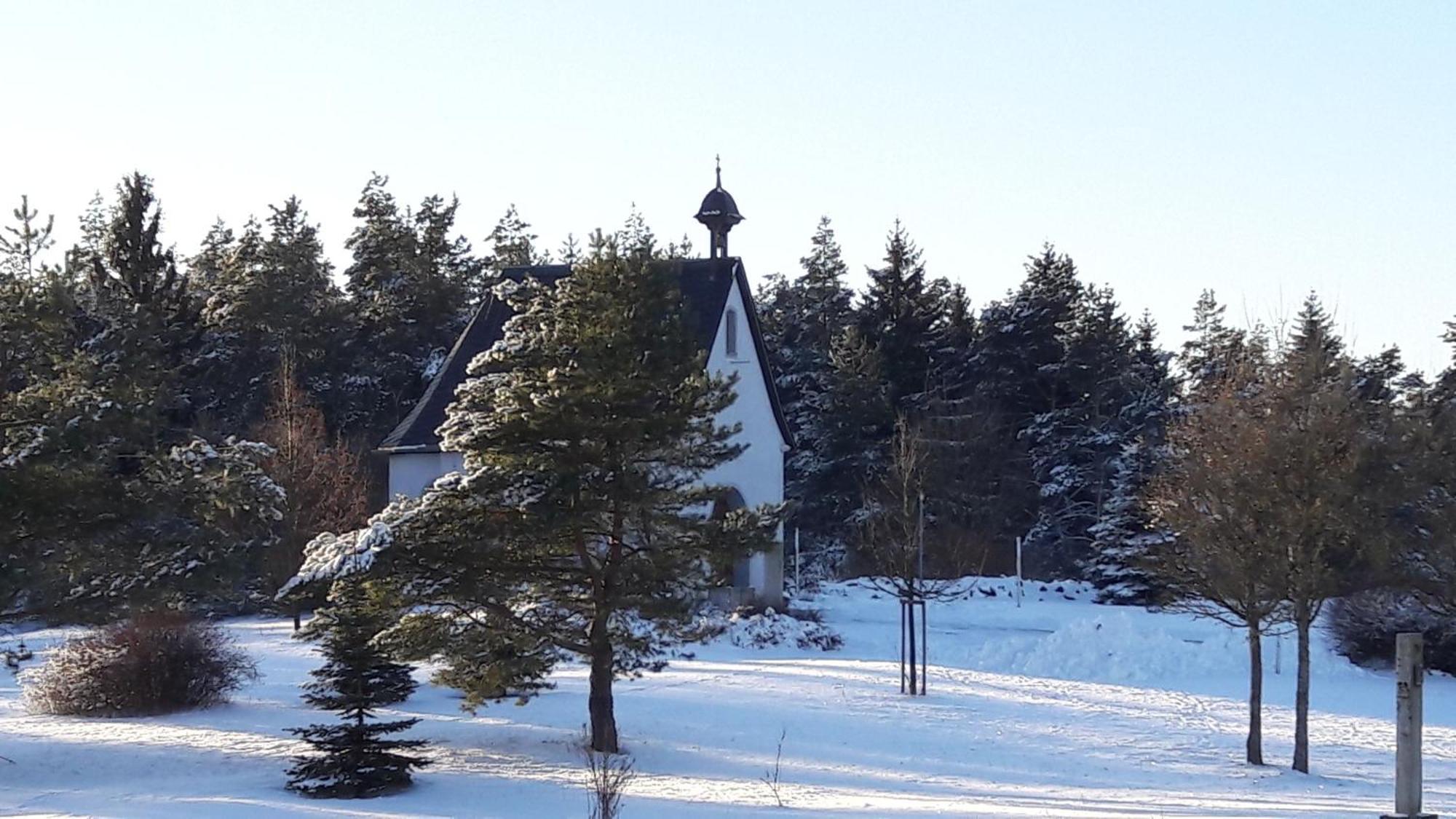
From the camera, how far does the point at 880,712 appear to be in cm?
2139

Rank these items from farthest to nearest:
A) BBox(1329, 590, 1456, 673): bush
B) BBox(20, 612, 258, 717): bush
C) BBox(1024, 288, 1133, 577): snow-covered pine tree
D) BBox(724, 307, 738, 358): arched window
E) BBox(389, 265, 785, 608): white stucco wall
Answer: BBox(1024, 288, 1133, 577): snow-covered pine tree, BBox(724, 307, 738, 358): arched window, BBox(389, 265, 785, 608): white stucco wall, BBox(1329, 590, 1456, 673): bush, BBox(20, 612, 258, 717): bush

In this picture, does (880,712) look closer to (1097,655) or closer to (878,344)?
(1097,655)

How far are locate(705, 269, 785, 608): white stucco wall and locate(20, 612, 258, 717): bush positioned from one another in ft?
48.6

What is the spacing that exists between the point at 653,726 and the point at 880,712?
361 cm

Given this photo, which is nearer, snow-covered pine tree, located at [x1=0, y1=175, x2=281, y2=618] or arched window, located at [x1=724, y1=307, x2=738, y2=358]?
snow-covered pine tree, located at [x1=0, y1=175, x2=281, y2=618]

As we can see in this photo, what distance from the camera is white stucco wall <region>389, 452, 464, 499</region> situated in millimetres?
32531

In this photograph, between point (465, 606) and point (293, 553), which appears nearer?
point (465, 606)

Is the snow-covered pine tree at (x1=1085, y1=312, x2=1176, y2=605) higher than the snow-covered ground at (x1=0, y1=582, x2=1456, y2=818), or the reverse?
the snow-covered pine tree at (x1=1085, y1=312, x2=1176, y2=605)

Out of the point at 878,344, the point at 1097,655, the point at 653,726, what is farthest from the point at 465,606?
the point at 878,344

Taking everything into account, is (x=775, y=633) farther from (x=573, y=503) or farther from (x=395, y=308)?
(x=395, y=308)

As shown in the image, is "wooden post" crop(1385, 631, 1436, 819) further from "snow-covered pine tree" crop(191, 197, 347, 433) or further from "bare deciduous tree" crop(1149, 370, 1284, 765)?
"snow-covered pine tree" crop(191, 197, 347, 433)

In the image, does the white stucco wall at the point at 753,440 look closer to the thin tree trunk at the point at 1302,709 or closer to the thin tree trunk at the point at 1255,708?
the thin tree trunk at the point at 1255,708

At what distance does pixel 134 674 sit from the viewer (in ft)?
66.3

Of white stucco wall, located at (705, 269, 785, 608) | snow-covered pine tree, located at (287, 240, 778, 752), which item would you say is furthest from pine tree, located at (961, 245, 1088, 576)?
snow-covered pine tree, located at (287, 240, 778, 752)
